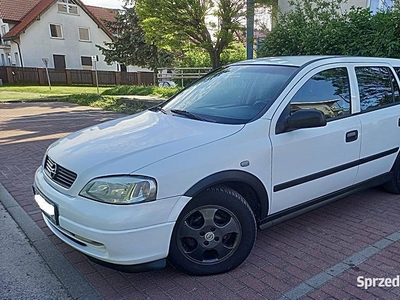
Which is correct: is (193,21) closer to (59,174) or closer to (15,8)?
(59,174)

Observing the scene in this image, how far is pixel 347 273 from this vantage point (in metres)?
2.65

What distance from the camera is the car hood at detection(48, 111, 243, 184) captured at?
7.77 feet

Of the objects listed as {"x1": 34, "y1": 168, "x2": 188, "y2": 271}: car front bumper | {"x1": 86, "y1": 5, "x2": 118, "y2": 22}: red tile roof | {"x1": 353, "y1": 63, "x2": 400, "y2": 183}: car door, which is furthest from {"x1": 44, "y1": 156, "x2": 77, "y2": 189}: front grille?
{"x1": 86, "y1": 5, "x2": 118, "y2": 22}: red tile roof

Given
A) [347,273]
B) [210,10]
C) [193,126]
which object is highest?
[210,10]

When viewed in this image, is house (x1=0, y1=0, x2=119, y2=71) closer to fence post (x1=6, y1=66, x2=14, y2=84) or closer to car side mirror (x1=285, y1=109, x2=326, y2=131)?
fence post (x1=6, y1=66, x2=14, y2=84)

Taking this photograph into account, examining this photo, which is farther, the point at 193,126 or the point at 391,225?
the point at 391,225

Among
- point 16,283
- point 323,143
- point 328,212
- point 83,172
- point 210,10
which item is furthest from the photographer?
point 210,10

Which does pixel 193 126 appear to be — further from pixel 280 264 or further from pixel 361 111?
pixel 361 111

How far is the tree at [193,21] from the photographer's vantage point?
39.3ft

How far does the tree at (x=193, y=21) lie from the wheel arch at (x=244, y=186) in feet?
34.1

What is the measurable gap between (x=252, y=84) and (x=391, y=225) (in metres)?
2.01

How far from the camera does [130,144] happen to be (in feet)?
8.57

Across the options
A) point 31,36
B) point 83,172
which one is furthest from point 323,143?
point 31,36

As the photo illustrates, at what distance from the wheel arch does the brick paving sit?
46 centimetres
